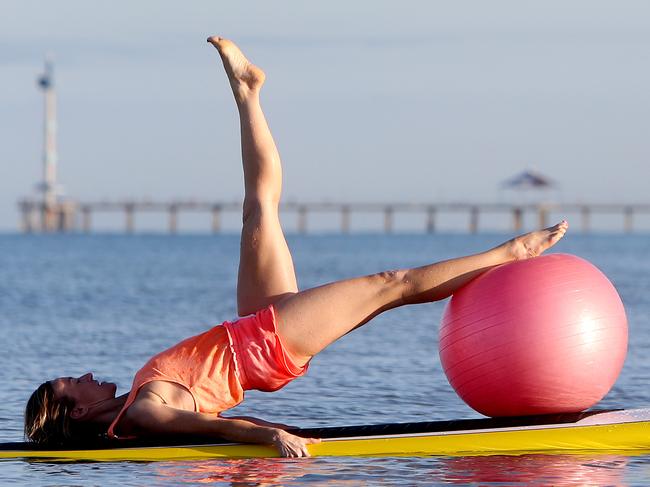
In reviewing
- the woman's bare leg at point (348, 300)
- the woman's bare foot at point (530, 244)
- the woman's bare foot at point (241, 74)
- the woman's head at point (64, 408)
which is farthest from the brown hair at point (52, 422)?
the woman's bare foot at point (530, 244)

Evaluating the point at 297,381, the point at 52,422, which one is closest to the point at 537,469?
the point at 52,422

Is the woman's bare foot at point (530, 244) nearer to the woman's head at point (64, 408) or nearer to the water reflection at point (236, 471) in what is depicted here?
the water reflection at point (236, 471)

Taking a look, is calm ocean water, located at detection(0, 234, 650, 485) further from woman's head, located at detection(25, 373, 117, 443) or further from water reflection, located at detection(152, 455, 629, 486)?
woman's head, located at detection(25, 373, 117, 443)

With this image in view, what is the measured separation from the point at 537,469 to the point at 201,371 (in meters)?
1.77

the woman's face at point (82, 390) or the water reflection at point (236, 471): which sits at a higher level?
the woman's face at point (82, 390)

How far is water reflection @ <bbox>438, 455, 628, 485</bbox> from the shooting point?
6.98m

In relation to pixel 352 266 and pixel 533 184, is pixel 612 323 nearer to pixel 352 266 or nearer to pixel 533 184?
pixel 352 266

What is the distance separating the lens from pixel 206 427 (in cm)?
716

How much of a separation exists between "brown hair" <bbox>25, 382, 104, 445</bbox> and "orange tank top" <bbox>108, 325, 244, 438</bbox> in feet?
1.04

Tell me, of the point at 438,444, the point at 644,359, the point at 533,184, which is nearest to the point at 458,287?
the point at 438,444

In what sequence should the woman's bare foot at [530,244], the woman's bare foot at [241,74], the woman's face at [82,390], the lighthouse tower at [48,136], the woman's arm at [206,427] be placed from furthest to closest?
the lighthouse tower at [48,136], the woman's bare foot at [241,74], the woman's bare foot at [530,244], the woman's face at [82,390], the woman's arm at [206,427]

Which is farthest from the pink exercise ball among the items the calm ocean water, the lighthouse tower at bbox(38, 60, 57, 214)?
the lighthouse tower at bbox(38, 60, 57, 214)

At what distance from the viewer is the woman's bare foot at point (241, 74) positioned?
788cm

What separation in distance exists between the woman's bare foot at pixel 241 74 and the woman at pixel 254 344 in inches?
12.1
